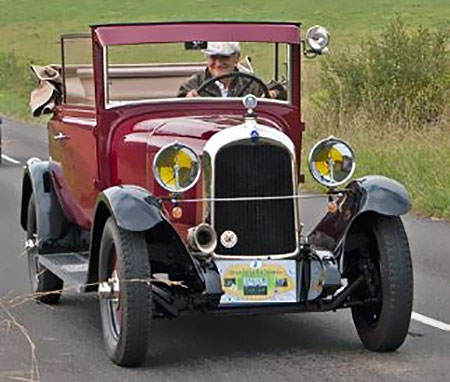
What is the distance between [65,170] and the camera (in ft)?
29.9

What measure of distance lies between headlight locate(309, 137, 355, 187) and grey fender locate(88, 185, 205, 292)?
0.98 meters

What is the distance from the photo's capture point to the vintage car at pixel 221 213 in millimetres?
7016

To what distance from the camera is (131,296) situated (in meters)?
6.81

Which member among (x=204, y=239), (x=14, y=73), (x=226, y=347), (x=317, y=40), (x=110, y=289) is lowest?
(x=14, y=73)

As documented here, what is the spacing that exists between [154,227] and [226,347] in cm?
94

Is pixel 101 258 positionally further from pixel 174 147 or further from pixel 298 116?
pixel 298 116

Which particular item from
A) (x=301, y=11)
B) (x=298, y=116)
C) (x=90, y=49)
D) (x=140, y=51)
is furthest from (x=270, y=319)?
(x=301, y=11)

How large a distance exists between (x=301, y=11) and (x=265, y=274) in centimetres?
5517

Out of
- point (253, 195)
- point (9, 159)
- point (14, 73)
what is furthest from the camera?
point (14, 73)

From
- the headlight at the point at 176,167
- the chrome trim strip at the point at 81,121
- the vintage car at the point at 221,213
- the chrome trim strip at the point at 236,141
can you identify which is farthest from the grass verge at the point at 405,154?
the headlight at the point at 176,167

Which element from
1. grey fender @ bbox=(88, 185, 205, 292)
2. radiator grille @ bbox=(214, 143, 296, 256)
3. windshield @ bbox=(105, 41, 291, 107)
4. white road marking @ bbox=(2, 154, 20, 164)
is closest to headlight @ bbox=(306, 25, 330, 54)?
windshield @ bbox=(105, 41, 291, 107)

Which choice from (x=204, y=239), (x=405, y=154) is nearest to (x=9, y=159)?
(x=405, y=154)

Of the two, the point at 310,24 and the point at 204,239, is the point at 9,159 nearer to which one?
the point at 204,239

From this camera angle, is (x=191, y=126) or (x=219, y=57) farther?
(x=219, y=57)
